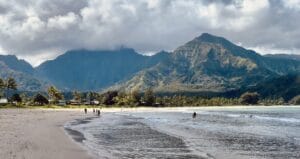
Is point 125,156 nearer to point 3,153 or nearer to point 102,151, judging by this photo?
point 102,151

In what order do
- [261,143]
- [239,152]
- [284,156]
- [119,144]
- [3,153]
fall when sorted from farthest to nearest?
[261,143], [119,144], [239,152], [284,156], [3,153]

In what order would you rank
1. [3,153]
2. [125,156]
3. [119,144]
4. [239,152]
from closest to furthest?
[3,153], [125,156], [239,152], [119,144]

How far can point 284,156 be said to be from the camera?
36156 mm

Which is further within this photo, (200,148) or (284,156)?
(200,148)

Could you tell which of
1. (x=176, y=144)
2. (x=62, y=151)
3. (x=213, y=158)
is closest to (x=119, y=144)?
(x=176, y=144)

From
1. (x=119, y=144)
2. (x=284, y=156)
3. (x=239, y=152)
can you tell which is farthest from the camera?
(x=119, y=144)

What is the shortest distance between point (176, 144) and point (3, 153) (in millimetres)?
18659

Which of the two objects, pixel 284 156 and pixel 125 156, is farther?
pixel 284 156

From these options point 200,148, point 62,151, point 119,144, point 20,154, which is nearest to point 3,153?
point 20,154

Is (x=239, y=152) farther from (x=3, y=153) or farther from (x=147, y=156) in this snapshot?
(x=3, y=153)

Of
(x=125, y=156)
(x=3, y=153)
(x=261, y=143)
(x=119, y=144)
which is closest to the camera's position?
(x=3, y=153)

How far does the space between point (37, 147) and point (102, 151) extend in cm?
558

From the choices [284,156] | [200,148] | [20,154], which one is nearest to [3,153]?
[20,154]

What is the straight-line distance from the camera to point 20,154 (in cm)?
3097
